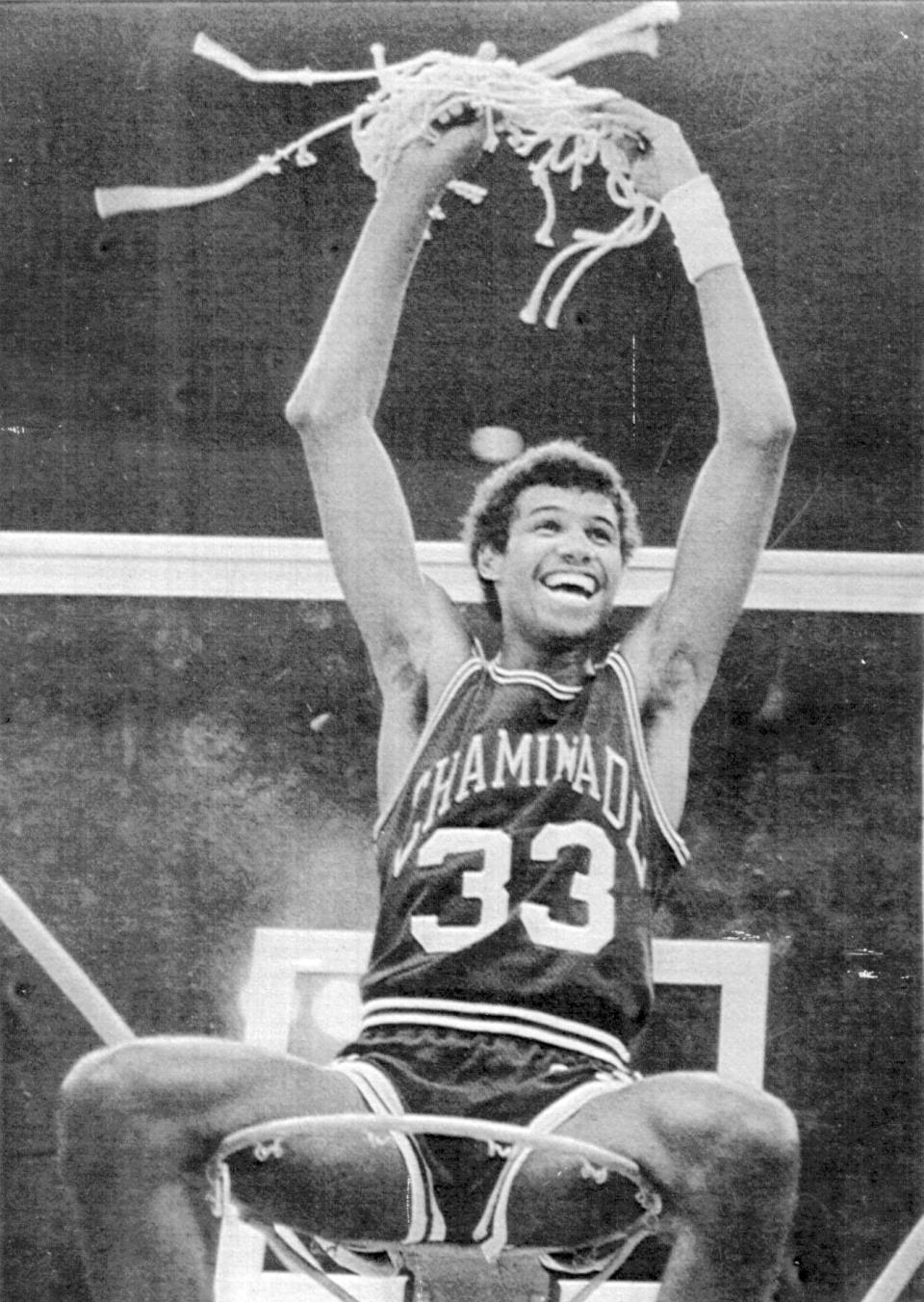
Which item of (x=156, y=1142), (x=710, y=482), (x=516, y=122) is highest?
(x=516, y=122)

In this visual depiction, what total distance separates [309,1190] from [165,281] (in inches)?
46.5

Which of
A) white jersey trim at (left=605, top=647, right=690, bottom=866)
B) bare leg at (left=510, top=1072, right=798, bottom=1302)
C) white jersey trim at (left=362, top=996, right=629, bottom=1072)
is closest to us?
bare leg at (left=510, top=1072, right=798, bottom=1302)

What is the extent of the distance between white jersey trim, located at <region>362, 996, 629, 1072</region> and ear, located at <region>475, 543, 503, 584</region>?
0.54 metres

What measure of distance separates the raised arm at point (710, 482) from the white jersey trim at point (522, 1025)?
1.03 ft

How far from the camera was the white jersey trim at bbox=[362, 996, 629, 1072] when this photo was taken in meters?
2.21

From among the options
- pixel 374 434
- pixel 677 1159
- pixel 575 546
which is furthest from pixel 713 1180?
pixel 374 434

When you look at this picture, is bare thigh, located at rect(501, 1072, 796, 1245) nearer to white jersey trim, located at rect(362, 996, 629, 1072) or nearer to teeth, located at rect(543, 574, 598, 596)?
white jersey trim, located at rect(362, 996, 629, 1072)

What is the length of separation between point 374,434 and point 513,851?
0.56 m

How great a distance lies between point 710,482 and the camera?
95.1 inches

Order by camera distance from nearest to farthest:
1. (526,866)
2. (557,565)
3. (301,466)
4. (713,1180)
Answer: (713,1180) → (526,866) → (557,565) → (301,466)

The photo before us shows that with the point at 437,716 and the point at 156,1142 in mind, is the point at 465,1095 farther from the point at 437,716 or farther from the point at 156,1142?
the point at 437,716

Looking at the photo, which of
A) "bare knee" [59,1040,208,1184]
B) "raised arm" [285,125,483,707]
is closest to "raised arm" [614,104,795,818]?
"raised arm" [285,125,483,707]

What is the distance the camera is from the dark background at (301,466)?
7.91ft

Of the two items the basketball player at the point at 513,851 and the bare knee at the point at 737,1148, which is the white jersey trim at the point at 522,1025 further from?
the bare knee at the point at 737,1148
